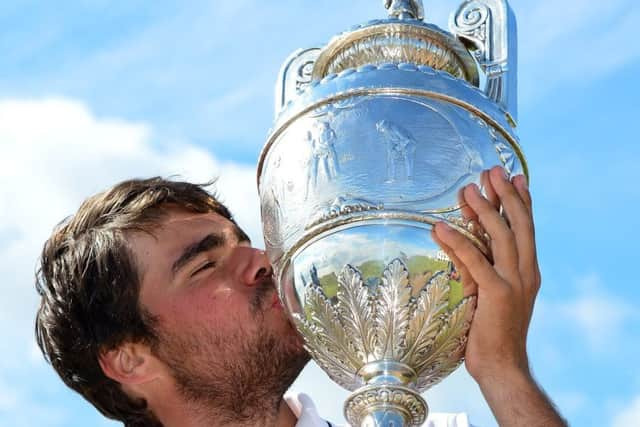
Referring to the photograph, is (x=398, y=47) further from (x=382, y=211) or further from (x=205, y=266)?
(x=205, y=266)

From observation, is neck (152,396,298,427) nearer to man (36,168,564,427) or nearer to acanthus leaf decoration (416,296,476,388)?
man (36,168,564,427)

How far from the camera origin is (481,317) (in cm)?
296

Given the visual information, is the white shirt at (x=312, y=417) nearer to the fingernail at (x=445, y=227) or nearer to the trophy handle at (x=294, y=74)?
the trophy handle at (x=294, y=74)

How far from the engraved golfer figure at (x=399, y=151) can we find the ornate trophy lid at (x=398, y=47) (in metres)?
0.33

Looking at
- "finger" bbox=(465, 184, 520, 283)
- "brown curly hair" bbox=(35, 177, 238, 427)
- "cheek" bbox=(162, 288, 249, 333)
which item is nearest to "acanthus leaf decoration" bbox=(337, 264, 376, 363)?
"finger" bbox=(465, 184, 520, 283)

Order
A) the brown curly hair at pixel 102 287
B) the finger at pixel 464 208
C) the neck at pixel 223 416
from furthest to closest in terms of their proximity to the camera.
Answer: the brown curly hair at pixel 102 287, the neck at pixel 223 416, the finger at pixel 464 208

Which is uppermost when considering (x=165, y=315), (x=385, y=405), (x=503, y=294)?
(x=165, y=315)

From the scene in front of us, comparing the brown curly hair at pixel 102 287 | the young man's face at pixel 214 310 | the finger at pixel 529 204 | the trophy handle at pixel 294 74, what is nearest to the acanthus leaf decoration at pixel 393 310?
the finger at pixel 529 204

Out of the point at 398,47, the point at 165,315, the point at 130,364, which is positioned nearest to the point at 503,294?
the point at 398,47

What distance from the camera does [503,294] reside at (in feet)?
9.59

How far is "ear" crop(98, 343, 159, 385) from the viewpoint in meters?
4.07

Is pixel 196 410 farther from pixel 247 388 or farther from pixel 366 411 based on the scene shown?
pixel 366 411

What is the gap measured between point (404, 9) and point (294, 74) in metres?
0.48

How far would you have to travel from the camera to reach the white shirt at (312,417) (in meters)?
4.01
